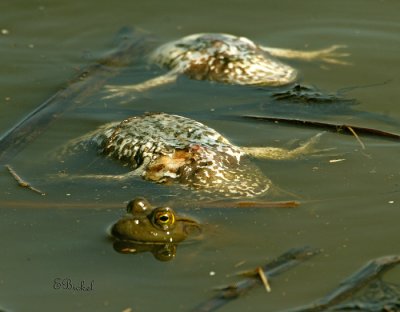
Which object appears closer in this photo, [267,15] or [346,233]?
[346,233]

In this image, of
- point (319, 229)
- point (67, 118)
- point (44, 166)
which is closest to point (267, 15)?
point (67, 118)

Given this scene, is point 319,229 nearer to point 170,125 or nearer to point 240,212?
point 240,212

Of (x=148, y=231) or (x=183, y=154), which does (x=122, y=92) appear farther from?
(x=148, y=231)

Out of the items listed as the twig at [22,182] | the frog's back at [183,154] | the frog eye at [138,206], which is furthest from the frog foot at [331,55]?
the frog eye at [138,206]

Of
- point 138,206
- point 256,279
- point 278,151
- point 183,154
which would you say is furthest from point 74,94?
point 256,279

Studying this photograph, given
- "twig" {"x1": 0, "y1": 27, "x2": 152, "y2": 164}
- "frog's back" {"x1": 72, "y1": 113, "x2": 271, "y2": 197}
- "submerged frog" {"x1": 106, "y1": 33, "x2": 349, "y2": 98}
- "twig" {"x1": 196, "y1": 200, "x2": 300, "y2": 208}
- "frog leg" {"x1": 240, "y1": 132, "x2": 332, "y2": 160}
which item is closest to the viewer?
"twig" {"x1": 196, "y1": 200, "x2": 300, "y2": 208}

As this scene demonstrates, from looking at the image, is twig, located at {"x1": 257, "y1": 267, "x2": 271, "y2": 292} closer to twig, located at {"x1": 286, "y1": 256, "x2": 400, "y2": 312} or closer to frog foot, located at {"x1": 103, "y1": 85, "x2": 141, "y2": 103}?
twig, located at {"x1": 286, "y1": 256, "x2": 400, "y2": 312}

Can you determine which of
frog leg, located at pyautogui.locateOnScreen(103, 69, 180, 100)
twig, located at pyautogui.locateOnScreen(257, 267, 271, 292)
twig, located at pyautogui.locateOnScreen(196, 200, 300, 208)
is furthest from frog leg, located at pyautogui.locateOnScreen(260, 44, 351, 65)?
twig, located at pyautogui.locateOnScreen(257, 267, 271, 292)
